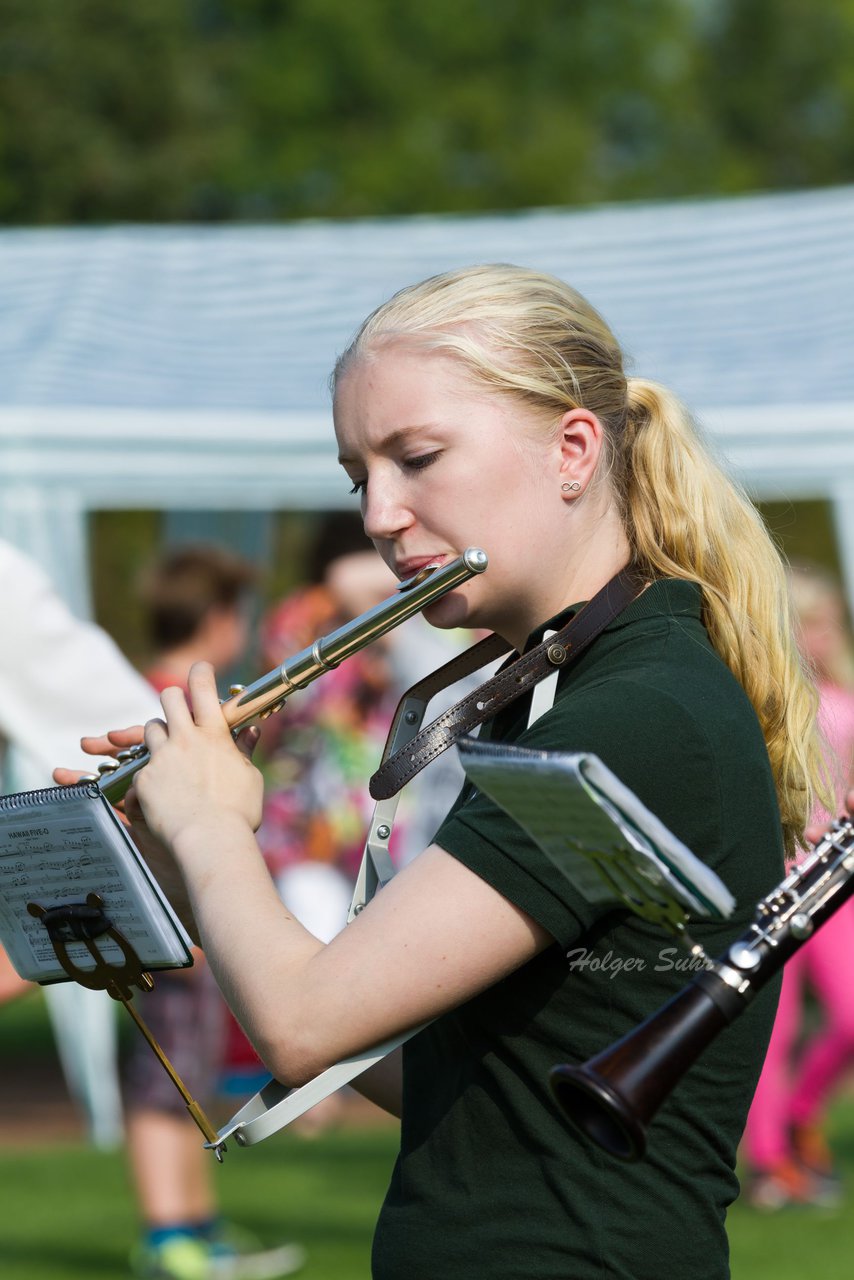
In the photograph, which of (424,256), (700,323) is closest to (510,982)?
(700,323)

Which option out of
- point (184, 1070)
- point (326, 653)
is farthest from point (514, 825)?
point (184, 1070)

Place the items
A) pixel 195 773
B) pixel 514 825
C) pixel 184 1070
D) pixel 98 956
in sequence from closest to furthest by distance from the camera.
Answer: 1. pixel 514 825
2. pixel 195 773
3. pixel 98 956
4. pixel 184 1070

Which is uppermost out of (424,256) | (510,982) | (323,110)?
(510,982)

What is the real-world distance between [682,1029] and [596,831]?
6.4 inches

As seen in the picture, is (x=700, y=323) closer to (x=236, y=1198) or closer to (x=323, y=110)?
(x=236, y=1198)

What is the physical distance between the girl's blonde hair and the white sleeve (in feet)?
5.73

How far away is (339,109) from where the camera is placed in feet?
95.9

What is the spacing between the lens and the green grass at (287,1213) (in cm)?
530

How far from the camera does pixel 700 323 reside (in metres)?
7.17

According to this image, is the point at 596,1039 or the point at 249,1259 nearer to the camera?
the point at 596,1039

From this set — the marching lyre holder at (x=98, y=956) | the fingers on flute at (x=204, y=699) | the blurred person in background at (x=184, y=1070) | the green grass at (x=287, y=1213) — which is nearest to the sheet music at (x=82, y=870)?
the marching lyre holder at (x=98, y=956)

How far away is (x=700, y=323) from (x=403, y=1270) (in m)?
5.84

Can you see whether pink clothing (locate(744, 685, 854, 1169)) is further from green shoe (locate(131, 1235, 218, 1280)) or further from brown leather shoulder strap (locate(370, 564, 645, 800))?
brown leather shoulder strap (locate(370, 564, 645, 800))

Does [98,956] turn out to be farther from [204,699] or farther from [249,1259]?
[249,1259]
